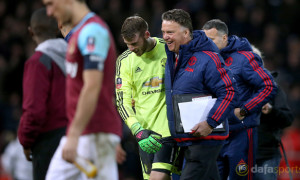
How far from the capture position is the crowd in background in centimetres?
1322

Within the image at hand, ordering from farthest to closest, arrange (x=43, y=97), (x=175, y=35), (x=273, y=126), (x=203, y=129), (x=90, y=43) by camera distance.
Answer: (x=273, y=126)
(x=175, y=35)
(x=203, y=129)
(x=43, y=97)
(x=90, y=43)

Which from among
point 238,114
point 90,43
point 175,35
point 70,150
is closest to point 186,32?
point 175,35

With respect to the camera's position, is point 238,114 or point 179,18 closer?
point 179,18

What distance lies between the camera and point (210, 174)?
576cm

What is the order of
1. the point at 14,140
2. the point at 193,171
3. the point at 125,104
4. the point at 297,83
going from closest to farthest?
the point at 193,171 < the point at 125,104 < the point at 14,140 < the point at 297,83

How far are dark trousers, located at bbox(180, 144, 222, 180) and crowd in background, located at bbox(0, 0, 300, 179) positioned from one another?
7454 mm

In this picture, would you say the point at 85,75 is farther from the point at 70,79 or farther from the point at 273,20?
the point at 273,20

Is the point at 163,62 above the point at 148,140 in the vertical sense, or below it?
above

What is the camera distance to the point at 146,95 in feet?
21.0

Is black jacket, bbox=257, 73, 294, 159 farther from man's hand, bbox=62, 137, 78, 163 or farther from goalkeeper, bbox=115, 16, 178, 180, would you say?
man's hand, bbox=62, 137, 78, 163

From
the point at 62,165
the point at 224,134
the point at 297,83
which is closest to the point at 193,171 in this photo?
the point at 224,134

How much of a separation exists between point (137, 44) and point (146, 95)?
0.63 metres

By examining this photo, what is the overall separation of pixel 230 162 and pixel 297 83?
22.6 feet

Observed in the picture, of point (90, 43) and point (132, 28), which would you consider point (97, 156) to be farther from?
point (132, 28)
